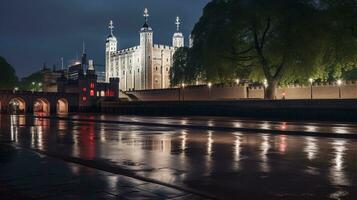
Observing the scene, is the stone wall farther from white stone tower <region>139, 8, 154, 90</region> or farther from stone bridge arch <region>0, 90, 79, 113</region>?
white stone tower <region>139, 8, 154, 90</region>

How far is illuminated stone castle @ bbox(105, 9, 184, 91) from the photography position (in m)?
150

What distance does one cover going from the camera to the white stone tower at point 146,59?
14925 cm

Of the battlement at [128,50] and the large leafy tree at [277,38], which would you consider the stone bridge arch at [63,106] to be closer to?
the battlement at [128,50]

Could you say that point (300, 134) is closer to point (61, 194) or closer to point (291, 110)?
point (61, 194)

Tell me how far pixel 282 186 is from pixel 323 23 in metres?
41.8

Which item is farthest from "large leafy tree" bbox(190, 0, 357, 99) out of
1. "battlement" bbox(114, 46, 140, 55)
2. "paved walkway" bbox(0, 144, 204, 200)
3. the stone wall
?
"battlement" bbox(114, 46, 140, 55)

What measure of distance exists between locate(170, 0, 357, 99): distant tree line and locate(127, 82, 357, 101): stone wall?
8.15 m

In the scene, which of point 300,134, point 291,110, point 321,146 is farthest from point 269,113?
point 321,146

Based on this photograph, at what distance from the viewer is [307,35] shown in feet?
148

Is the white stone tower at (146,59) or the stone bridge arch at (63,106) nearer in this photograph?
the stone bridge arch at (63,106)

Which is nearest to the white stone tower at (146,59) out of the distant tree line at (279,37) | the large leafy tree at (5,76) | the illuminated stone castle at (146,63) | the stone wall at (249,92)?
the illuminated stone castle at (146,63)

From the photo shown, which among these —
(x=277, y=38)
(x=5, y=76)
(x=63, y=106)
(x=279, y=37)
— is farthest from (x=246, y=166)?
(x=5, y=76)

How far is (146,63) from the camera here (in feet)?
490

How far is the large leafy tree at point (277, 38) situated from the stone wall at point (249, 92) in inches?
297
